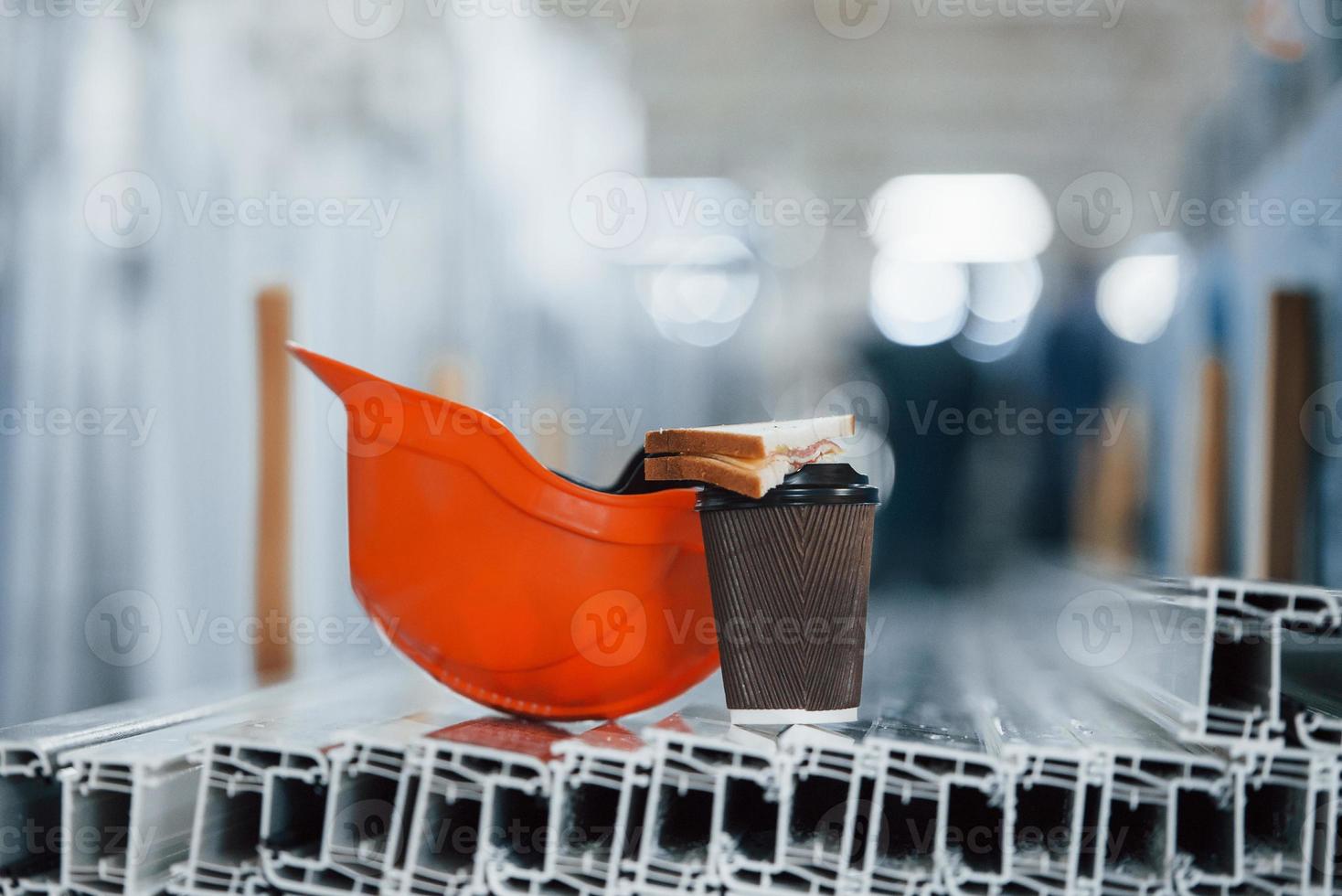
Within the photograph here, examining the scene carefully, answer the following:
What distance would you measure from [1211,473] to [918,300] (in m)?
4.20

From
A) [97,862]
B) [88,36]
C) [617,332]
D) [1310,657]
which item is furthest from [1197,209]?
[97,862]

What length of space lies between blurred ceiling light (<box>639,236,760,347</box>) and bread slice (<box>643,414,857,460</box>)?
6.22m

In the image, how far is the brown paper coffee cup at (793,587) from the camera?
1405mm

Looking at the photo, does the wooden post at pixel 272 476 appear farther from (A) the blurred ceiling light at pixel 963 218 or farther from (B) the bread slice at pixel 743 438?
(A) the blurred ceiling light at pixel 963 218

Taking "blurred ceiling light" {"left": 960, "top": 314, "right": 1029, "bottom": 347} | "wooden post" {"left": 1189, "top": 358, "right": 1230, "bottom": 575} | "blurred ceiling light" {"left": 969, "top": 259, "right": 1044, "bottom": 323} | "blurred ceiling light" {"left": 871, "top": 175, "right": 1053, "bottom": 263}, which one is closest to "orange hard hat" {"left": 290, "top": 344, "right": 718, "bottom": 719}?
"wooden post" {"left": 1189, "top": 358, "right": 1230, "bottom": 575}

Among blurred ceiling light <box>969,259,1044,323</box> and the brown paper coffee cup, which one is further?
blurred ceiling light <box>969,259,1044,323</box>

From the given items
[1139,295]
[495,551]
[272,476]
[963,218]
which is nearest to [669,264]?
[963,218]

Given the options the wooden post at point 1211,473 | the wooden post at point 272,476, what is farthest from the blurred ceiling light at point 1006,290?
the wooden post at point 272,476

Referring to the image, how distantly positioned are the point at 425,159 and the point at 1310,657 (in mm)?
3070

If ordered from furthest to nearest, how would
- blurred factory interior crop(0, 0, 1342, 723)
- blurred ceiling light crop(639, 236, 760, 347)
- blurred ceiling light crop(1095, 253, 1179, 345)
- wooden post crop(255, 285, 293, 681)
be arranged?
blurred ceiling light crop(639, 236, 760, 347) < blurred ceiling light crop(1095, 253, 1179, 345) < wooden post crop(255, 285, 293, 681) < blurred factory interior crop(0, 0, 1342, 723)

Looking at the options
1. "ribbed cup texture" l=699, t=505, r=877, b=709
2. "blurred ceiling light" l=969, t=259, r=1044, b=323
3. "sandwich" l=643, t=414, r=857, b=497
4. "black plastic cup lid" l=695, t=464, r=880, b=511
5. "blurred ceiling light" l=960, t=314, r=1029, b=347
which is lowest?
"ribbed cup texture" l=699, t=505, r=877, b=709

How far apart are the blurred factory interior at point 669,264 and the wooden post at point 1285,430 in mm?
16

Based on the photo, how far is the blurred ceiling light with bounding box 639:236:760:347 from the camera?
790 cm

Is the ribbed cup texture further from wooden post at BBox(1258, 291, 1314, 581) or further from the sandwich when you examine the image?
wooden post at BBox(1258, 291, 1314, 581)
